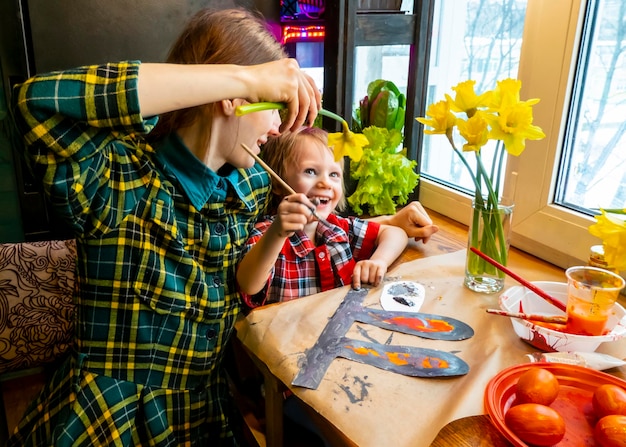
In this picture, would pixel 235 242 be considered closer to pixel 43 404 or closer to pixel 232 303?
pixel 232 303

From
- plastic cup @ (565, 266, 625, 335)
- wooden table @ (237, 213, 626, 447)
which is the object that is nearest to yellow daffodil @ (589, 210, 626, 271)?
plastic cup @ (565, 266, 625, 335)

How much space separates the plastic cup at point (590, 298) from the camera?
0.82 meters

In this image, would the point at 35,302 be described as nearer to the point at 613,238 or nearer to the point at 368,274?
the point at 368,274

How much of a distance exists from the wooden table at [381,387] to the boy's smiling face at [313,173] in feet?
0.88

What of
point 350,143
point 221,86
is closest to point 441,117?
point 350,143

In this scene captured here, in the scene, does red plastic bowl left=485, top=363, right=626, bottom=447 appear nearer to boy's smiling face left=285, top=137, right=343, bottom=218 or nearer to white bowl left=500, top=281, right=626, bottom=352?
white bowl left=500, top=281, right=626, bottom=352

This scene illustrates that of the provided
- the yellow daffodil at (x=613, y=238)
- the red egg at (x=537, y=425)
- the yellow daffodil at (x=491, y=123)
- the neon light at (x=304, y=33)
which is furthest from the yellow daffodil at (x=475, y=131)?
the neon light at (x=304, y=33)

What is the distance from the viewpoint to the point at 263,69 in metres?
0.84

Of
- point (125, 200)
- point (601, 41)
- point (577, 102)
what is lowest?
point (125, 200)

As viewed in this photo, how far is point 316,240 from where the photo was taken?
4.23ft

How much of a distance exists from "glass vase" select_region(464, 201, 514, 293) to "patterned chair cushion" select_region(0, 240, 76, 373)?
0.89 m

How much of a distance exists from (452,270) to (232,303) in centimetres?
47

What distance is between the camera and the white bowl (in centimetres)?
81

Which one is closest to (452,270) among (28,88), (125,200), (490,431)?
(490,431)
